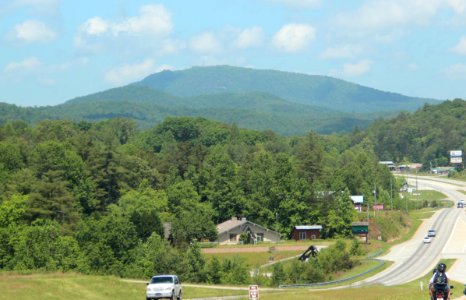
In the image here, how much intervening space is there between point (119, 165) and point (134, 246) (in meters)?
43.6

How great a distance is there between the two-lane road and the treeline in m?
12.5

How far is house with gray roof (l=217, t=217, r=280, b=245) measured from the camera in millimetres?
130875

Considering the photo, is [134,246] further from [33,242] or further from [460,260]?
[460,260]

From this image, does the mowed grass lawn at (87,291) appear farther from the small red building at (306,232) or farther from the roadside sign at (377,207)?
the roadside sign at (377,207)

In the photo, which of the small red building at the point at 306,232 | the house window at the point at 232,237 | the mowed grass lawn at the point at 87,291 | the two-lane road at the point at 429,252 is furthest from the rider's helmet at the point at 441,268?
the small red building at the point at 306,232

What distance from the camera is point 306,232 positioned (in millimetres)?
134000

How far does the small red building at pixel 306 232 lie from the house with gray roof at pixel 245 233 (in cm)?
270

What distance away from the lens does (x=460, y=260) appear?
105 meters

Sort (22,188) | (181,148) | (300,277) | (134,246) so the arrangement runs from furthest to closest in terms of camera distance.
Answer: (181,148)
(22,188)
(134,246)
(300,277)

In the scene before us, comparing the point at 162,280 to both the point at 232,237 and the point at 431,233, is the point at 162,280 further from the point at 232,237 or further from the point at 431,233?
the point at 431,233

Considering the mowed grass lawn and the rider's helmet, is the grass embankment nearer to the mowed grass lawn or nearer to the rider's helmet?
the mowed grass lawn

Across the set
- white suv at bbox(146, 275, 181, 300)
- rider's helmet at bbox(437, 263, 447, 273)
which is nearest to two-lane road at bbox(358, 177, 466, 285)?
white suv at bbox(146, 275, 181, 300)

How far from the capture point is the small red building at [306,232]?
133363 millimetres

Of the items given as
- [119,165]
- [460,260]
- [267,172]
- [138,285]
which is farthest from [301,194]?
[138,285]
